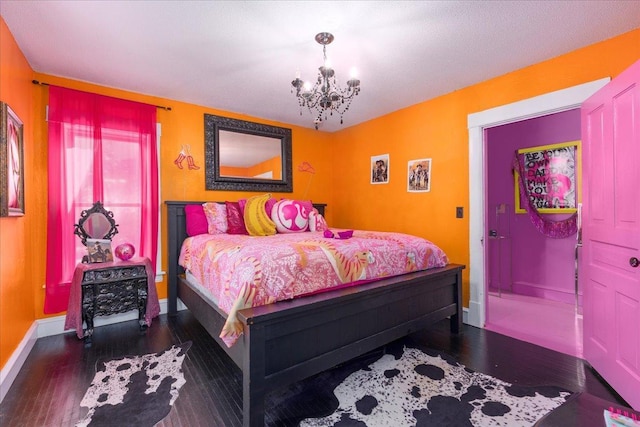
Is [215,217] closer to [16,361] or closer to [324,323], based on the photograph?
[16,361]

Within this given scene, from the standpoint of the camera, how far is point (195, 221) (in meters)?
3.22

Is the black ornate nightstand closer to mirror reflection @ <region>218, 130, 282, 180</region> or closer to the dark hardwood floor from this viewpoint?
the dark hardwood floor

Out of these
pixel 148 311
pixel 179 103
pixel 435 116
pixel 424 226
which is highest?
pixel 179 103

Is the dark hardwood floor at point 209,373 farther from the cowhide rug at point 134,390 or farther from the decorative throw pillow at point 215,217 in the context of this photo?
the decorative throw pillow at point 215,217

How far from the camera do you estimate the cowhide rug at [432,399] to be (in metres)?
1.61

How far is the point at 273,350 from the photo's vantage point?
5.30 ft

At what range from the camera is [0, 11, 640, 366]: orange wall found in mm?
2227

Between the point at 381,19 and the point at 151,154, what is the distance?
8.76 feet

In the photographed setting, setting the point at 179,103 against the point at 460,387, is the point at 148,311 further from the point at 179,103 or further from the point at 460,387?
the point at 460,387

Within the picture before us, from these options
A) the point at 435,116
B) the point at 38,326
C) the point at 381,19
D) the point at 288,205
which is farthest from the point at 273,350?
the point at 435,116

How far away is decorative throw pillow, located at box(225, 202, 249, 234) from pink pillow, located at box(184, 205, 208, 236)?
0.88 ft

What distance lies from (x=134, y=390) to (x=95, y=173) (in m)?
2.15

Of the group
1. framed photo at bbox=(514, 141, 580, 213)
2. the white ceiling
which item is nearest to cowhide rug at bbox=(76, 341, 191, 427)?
the white ceiling

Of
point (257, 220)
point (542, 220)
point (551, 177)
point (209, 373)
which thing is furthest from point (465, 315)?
point (209, 373)
